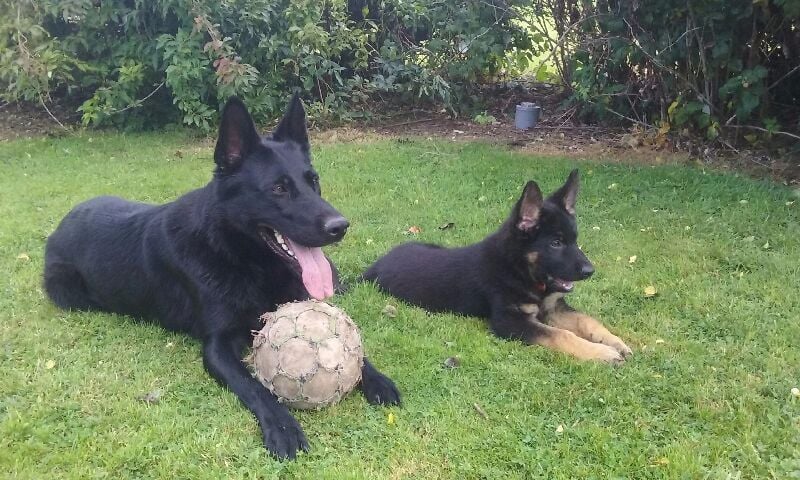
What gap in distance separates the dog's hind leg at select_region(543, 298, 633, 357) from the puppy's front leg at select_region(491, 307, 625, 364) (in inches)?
→ 4.7

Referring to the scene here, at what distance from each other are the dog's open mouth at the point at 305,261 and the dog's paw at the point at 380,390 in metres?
0.55

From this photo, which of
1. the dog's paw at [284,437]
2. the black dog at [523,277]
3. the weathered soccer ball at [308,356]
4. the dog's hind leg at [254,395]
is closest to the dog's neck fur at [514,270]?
the black dog at [523,277]

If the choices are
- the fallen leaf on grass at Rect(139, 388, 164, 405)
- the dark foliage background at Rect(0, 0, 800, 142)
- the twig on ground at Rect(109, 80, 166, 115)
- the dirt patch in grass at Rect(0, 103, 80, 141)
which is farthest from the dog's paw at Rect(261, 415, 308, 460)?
the dirt patch in grass at Rect(0, 103, 80, 141)

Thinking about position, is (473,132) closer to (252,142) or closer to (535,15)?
(535,15)

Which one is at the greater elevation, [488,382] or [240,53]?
[240,53]

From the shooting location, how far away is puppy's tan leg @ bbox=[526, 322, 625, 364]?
4.07 m

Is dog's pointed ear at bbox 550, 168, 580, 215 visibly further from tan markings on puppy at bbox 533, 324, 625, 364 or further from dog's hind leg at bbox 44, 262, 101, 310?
dog's hind leg at bbox 44, 262, 101, 310

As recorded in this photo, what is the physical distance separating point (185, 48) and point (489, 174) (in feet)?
16.1

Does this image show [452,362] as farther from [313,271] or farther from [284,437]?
[284,437]

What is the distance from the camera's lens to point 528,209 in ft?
15.5

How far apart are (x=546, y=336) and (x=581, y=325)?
0.38 meters

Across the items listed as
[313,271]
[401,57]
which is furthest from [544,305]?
[401,57]

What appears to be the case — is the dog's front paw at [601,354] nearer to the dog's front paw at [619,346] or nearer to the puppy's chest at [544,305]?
the dog's front paw at [619,346]

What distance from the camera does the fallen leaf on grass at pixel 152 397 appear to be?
3.71 metres
